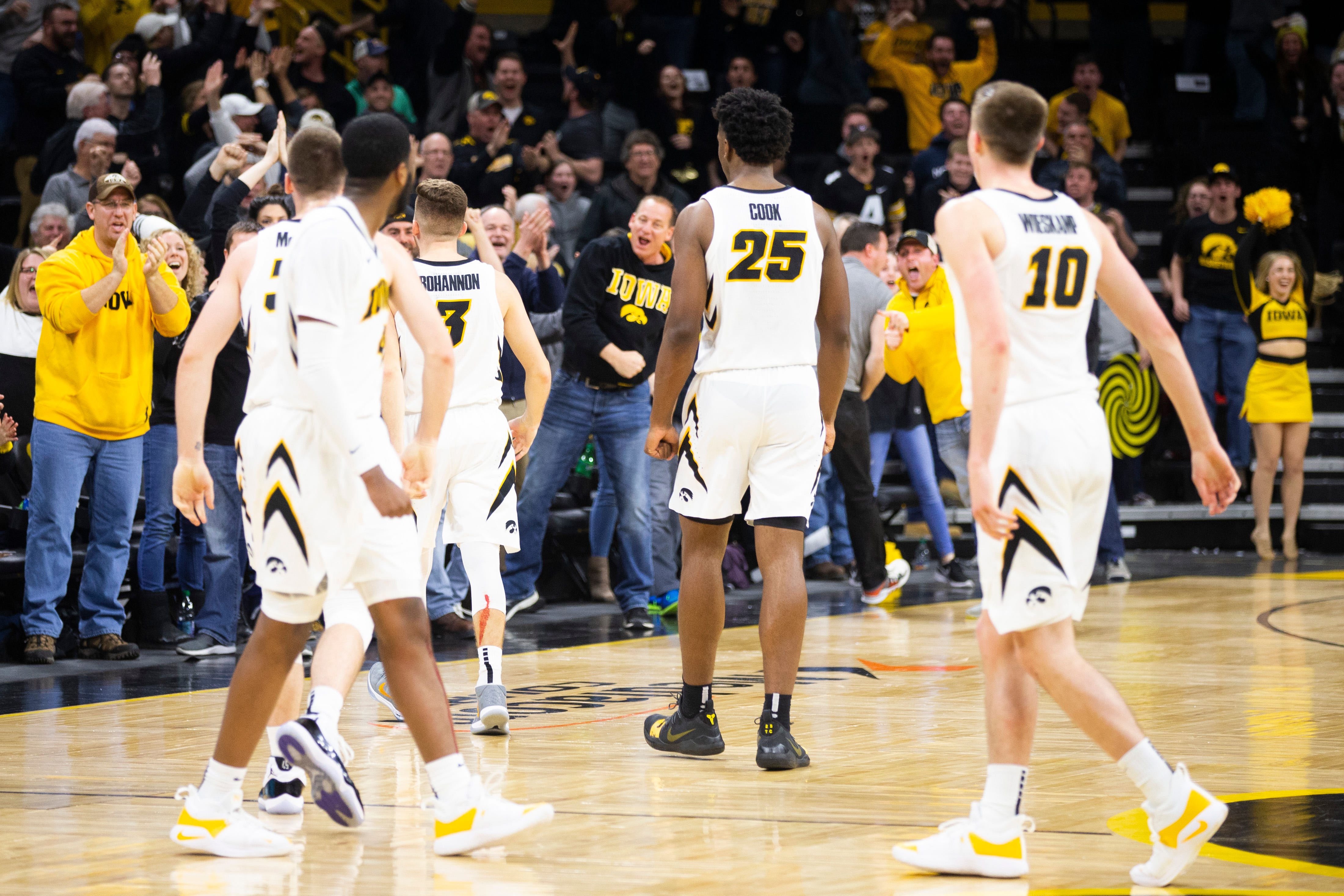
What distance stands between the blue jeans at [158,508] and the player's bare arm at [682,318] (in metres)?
3.57

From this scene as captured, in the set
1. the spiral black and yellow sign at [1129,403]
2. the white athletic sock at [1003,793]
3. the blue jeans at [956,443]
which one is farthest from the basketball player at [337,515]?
the spiral black and yellow sign at [1129,403]

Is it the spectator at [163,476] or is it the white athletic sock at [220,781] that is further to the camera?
the spectator at [163,476]

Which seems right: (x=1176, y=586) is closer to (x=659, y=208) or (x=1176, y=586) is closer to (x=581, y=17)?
(x=659, y=208)

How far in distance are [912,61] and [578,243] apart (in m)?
5.94

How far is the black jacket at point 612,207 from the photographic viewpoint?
12.6 metres

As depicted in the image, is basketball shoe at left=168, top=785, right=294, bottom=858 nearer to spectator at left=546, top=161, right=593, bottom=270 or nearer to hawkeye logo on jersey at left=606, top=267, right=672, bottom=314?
hawkeye logo on jersey at left=606, top=267, right=672, bottom=314

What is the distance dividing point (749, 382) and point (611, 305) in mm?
3970

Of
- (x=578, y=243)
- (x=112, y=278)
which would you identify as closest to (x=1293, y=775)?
(x=112, y=278)

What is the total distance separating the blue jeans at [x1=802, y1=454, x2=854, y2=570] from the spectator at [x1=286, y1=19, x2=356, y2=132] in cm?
483

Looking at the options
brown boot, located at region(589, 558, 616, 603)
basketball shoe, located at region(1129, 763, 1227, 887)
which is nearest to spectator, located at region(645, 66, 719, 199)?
brown boot, located at region(589, 558, 616, 603)

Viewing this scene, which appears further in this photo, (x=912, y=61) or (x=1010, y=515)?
(x=912, y=61)

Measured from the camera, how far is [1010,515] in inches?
161

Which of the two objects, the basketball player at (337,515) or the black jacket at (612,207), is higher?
the black jacket at (612,207)

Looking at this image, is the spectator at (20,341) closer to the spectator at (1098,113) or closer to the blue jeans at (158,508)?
the blue jeans at (158,508)
